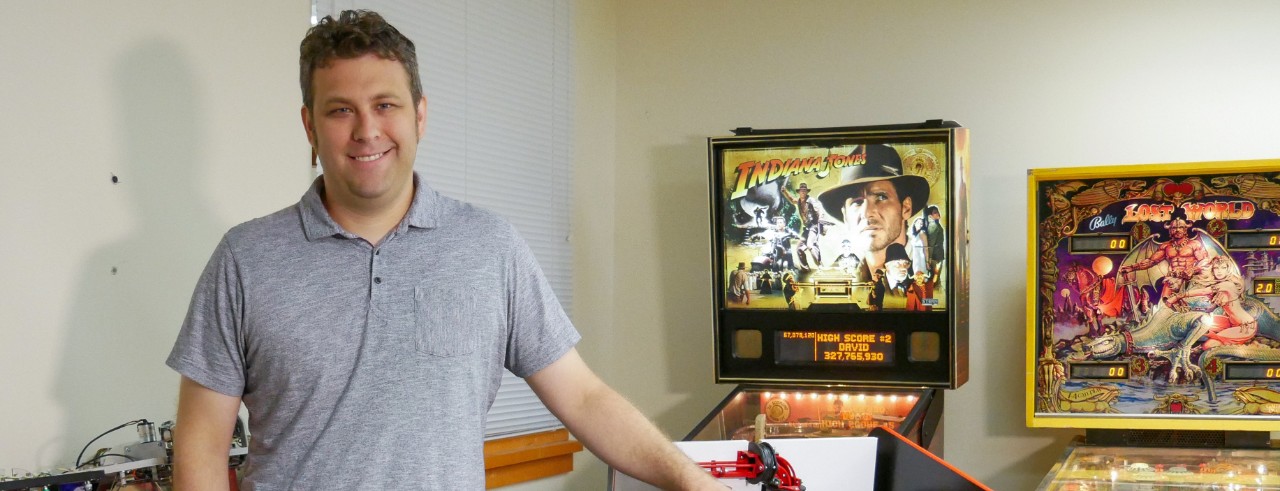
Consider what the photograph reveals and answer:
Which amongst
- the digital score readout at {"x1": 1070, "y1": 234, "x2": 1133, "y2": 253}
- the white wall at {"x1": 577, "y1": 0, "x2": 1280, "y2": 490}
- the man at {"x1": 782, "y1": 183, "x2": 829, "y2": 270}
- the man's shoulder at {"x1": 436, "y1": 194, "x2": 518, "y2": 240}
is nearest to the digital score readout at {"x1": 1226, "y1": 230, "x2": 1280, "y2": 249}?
the digital score readout at {"x1": 1070, "y1": 234, "x2": 1133, "y2": 253}

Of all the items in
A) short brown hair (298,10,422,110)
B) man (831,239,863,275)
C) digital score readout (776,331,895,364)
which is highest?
short brown hair (298,10,422,110)

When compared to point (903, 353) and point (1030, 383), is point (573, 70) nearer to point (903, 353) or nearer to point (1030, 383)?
point (903, 353)

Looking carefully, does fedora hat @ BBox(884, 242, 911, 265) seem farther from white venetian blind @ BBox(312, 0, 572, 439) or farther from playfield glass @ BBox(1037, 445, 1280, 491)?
white venetian blind @ BBox(312, 0, 572, 439)

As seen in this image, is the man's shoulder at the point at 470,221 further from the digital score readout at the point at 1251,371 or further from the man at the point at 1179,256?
the digital score readout at the point at 1251,371

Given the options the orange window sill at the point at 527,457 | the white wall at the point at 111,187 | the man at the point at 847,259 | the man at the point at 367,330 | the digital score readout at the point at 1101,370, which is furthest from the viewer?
the orange window sill at the point at 527,457

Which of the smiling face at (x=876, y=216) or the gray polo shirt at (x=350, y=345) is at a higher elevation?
the smiling face at (x=876, y=216)

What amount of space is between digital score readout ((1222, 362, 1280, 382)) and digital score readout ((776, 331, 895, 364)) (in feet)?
3.09

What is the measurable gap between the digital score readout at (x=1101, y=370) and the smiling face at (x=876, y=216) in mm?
637

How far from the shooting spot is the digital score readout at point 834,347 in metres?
3.56

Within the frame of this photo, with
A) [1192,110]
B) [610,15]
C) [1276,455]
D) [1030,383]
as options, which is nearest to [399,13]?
[610,15]

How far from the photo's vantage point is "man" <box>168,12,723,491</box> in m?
1.64

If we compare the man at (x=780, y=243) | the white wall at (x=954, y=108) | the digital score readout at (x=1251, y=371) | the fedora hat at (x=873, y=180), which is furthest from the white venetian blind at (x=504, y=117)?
the digital score readout at (x=1251, y=371)

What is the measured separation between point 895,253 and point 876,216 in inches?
5.1

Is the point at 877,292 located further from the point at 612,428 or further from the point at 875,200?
the point at 612,428
